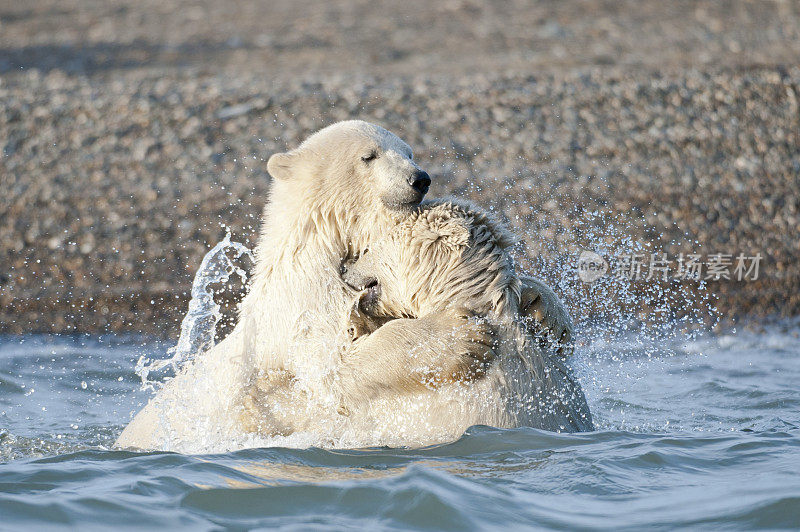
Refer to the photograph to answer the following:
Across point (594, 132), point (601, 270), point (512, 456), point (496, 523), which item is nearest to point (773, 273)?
point (601, 270)

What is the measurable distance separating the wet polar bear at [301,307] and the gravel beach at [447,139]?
372cm

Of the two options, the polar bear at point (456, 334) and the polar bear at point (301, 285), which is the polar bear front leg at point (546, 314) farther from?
the polar bear at point (301, 285)

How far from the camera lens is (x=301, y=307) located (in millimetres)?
4625

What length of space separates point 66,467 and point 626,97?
8906 millimetres

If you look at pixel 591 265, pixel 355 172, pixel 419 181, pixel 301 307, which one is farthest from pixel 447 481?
pixel 591 265

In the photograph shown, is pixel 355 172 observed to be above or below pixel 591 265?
above

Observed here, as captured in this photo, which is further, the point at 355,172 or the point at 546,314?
the point at 355,172

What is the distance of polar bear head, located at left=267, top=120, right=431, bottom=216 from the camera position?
15.3 ft

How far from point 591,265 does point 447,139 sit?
2681mm

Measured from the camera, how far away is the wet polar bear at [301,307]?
4555 millimetres

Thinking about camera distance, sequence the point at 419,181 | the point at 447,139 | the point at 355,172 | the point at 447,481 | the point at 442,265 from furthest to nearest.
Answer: the point at 447,139, the point at 355,172, the point at 419,181, the point at 442,265, the point at 447,481

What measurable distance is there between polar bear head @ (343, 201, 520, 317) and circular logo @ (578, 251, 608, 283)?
15.3ft

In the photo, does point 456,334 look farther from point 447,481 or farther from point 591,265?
point 591,265

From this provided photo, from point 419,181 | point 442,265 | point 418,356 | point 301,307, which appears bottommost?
point 418,356
